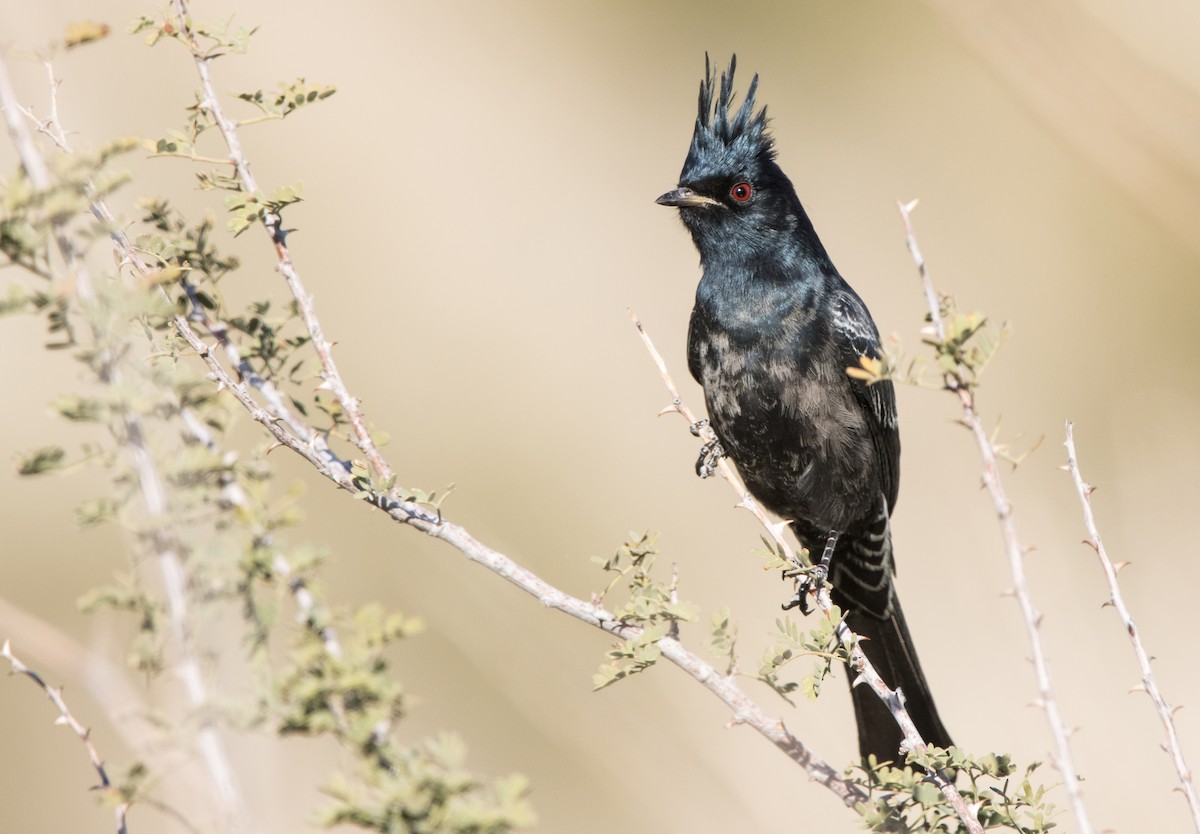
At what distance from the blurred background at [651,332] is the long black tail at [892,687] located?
638 mm

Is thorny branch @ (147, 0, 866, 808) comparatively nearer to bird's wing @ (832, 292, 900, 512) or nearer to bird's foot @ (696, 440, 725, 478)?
bird's wing @ (832, 292, 900, 512)

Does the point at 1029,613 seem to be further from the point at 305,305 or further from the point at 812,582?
the point at 812,582

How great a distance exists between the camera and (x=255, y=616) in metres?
1.59

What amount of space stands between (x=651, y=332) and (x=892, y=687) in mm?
3103

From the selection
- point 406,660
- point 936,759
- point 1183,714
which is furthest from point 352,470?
point 1183,714

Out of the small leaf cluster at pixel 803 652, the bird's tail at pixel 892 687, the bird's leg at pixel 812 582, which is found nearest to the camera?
the small leaf cluster at pixel 803 652

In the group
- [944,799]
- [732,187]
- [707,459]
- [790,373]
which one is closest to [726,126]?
[732,187]

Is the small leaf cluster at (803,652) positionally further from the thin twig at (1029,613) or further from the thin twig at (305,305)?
the thin twig at (305,305)

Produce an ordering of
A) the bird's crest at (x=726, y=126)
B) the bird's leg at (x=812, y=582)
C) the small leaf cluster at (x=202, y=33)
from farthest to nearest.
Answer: the bird's crest at (x=726, y=126), the bird's leg at (x=812, y=582), the small leaf cluster at (x=202, y=33)

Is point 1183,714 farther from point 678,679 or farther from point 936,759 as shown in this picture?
point 936,759

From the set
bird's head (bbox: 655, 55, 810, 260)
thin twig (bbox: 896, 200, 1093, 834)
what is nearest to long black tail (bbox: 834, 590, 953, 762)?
bird's head (bbox: 655, 55, 810, 260)

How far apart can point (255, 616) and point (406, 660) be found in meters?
4.03

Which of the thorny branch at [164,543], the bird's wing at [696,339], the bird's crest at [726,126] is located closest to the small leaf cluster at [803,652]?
the thorny branch at [164,543]

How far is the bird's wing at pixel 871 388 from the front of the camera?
4812mm
